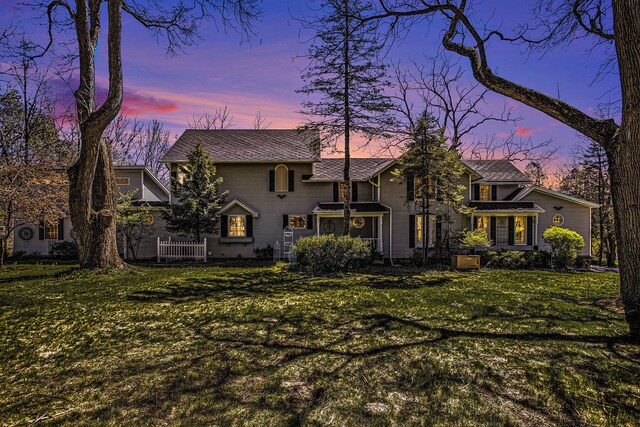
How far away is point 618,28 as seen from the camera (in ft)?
16.0

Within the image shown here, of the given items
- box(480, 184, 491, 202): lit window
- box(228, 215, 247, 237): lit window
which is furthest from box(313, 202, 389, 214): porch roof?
box(480, 184, 491, 202): lit window

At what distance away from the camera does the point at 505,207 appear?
60.7 feet

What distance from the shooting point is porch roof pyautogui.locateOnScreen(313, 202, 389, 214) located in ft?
57.7

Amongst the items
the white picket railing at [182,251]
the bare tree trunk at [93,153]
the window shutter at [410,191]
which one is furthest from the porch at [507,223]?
the bare tree trunk at [93,153]

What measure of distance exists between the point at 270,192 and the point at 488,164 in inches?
601

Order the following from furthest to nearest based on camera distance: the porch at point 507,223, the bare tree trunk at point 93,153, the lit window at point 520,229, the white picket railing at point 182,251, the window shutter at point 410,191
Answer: the lit window at point 520,229 → the porch at point 507,223 → the window shutter at point 410,191 → the white picket railing at point 182,251 → the bare tree trunk at point 93,153

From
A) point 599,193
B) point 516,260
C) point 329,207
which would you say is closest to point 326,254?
point 329,207

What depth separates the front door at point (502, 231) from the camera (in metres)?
18.8

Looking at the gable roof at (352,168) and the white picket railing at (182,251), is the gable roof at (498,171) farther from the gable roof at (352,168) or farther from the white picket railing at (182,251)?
the white picket railing at (182,251)

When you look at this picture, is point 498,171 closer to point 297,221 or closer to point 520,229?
point 520,229

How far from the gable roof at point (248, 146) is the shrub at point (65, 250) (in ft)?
21.8

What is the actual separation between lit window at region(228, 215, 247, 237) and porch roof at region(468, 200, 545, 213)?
1278cm

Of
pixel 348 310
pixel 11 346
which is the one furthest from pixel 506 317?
pixel 11 346

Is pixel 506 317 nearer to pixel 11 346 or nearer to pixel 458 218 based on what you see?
pixel 11 346
